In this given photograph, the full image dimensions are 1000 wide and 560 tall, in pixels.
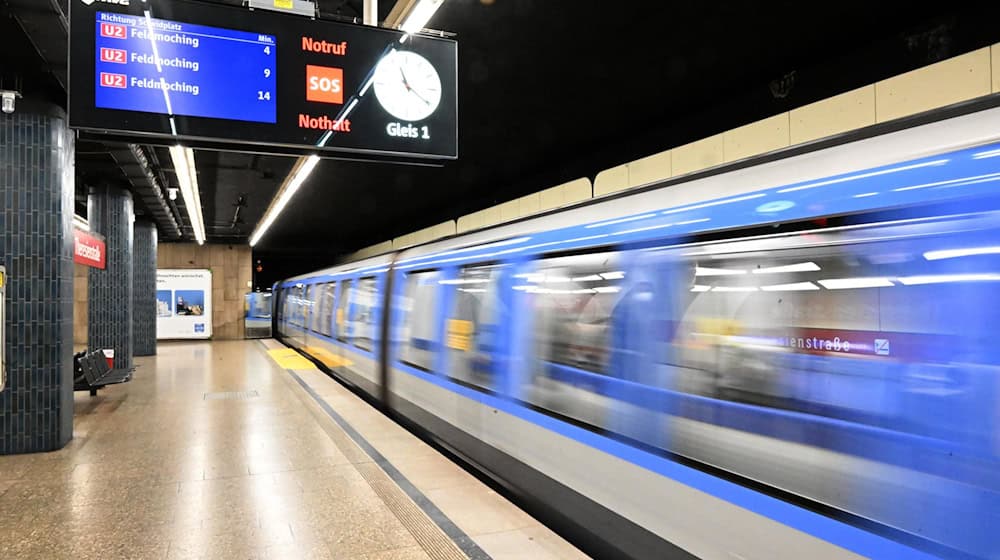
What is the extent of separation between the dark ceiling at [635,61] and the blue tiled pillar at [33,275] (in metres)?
0.47

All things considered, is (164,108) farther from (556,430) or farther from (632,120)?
(632,120)

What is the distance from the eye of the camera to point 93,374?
8.90m

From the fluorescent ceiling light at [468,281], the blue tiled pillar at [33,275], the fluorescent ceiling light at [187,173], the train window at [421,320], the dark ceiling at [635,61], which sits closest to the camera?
the dark ceiling at [635,61]

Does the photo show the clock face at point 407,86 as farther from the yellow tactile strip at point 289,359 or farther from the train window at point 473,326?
the yellow tactile strip at point 289,359

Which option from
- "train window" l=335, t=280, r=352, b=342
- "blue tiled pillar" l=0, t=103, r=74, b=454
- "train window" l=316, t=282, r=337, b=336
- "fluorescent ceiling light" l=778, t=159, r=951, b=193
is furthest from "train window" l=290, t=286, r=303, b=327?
"fluorescent ceiling light" l=778, t=159, r=951, b=193

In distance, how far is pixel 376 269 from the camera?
839 cm

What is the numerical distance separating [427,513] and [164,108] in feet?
9.55

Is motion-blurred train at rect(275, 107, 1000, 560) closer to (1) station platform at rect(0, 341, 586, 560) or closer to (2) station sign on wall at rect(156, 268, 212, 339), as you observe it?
(1) station platform at rect(0, 341, 586, 560)

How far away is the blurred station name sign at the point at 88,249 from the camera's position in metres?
7.35

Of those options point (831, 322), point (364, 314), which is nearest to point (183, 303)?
point (364, 314)

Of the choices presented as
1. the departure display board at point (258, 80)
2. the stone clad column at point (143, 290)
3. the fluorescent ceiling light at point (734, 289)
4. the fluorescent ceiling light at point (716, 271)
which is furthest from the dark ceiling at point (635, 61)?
the stone clad column at point (143, 290)

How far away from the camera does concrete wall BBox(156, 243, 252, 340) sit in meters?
22.6

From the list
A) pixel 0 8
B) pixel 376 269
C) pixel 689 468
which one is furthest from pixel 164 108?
→ pixel 376 269

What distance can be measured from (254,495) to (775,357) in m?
3.54
